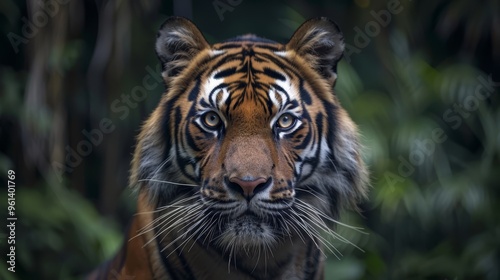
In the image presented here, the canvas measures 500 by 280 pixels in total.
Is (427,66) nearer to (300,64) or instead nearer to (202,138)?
(300,64)

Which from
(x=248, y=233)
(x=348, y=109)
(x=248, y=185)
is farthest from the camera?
(x=348, y=109)

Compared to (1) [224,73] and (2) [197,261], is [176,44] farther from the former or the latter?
(2) [197,261]

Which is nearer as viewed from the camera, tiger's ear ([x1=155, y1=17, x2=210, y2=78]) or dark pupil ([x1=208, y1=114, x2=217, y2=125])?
dark pupil ([x1=208, y1=114, x2=217, y2=125])

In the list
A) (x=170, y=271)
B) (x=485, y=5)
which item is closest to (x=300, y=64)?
(x=170, y=271)

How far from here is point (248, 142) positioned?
2.09 metres

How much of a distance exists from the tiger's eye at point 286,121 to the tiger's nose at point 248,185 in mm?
196

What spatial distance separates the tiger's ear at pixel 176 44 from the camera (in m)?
2.27

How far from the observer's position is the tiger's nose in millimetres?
2010

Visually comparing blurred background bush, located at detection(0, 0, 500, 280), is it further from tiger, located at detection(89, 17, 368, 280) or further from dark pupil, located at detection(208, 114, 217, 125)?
dark pupil, located at detection(208, 114, 217, 125)

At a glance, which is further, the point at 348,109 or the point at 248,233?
the point at 348,109

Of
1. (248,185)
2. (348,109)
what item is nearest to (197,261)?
(248,185)

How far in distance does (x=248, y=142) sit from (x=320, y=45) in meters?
0.41

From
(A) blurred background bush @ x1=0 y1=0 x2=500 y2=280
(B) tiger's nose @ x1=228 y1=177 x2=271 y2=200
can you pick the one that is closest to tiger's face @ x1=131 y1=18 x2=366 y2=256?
(B) tiger's nose @ x1=228 y1=177 x2=271 y2=200

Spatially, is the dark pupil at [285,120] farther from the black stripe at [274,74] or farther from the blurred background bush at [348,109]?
the blurred background bush at [348,109]
